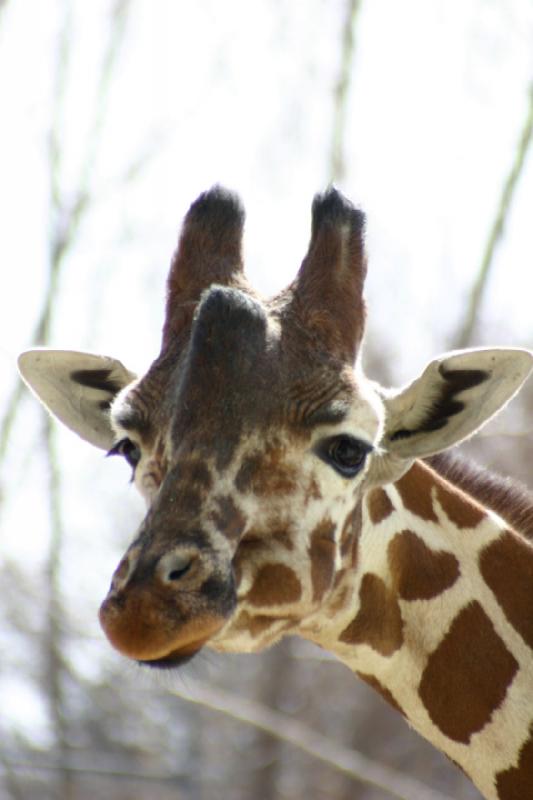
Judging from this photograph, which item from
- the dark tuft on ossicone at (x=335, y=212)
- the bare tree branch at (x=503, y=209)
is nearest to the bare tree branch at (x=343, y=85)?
the bare tree branch at (x=503, y=209)

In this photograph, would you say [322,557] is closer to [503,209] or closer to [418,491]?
[418,491]

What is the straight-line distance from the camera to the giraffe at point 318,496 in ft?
14.5

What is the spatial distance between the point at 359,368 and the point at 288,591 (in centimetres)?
89

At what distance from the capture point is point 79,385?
5.64m

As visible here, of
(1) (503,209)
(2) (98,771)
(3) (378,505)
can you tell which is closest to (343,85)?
(1) (503,209)

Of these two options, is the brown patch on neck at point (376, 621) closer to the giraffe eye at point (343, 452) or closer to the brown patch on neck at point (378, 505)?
the brown patch on neck at point (378, 505)

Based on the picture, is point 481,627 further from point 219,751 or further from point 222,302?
point 219,751

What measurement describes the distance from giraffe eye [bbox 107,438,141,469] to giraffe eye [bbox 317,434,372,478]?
2.02 ft

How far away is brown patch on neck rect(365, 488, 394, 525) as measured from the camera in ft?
17.1

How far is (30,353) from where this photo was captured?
558 cm

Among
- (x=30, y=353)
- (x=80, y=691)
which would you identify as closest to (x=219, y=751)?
(x=80, y=691)

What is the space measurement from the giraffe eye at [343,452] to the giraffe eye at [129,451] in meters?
0.62

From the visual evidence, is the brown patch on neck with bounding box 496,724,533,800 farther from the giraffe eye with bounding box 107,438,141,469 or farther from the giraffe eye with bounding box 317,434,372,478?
the giraffe eye with bounding box 107,438,141,469

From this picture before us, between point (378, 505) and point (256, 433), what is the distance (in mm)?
834
